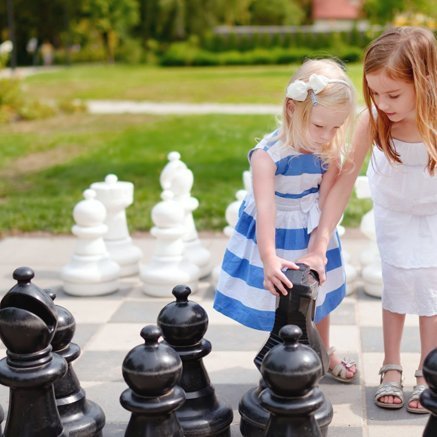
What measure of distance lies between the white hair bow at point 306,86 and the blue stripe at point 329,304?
71 cm

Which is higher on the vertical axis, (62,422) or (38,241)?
(62,422)

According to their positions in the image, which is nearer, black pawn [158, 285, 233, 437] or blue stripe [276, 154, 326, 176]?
black pawn [158, 285, 233, 437]

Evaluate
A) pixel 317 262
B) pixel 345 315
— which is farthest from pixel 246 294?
pixel 345 315

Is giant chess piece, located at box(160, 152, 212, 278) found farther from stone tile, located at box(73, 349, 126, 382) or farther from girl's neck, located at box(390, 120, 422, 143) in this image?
girl's neck, located at box(390, 120, 422, 143)

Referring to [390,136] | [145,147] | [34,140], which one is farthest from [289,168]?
[34,140]

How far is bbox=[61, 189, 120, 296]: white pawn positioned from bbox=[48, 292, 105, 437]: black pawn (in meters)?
1.66

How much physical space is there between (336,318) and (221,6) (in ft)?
101

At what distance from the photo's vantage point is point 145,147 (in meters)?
8.84

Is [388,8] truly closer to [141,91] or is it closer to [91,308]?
[141,91]

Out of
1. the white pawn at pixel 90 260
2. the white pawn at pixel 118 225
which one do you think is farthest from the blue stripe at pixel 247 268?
the white pawn at pixel 118 225

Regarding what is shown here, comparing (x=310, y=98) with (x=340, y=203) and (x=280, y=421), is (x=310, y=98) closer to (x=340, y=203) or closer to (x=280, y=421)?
(x=340, y=203)

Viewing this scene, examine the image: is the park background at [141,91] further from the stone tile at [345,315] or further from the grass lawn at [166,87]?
the stone tile at [345,315]

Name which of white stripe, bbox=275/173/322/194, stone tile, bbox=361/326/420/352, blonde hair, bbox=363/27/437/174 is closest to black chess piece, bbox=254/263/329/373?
white stripe, bbox=275/173/322/194

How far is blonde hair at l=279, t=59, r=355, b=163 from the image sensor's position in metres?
2.73
